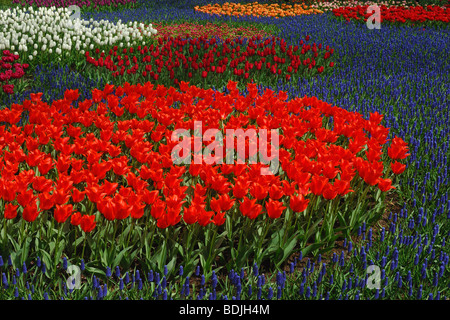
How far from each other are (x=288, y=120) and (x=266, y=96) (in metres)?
0.87

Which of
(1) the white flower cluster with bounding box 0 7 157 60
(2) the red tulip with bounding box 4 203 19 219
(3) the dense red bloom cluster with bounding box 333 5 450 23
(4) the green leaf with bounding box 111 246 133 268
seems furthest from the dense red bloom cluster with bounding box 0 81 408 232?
(3) the dense red bloom cluster with bounding box 333 5 450 23

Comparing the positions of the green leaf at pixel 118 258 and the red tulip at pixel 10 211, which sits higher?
the red tulip at pixel 10 211

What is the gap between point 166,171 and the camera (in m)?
4.25

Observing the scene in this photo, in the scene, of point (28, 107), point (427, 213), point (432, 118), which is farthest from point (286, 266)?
point (432, 118)

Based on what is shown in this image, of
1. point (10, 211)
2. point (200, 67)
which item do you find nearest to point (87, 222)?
point (10, 211)

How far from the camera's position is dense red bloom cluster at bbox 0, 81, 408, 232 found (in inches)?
117

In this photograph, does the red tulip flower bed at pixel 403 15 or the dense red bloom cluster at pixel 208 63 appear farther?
the red tulip flower bed at pixel 403 15

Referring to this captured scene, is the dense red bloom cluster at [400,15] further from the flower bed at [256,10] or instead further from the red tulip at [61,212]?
the red tulip at [61,212]

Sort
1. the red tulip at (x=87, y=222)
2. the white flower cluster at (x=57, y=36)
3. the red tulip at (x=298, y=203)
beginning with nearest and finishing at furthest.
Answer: the red tulip at (x=87, y=222) → the red tulip at (x=298, y=203) → the white flower cluster at (x=57, y=36)

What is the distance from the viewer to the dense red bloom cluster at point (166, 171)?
297 cm

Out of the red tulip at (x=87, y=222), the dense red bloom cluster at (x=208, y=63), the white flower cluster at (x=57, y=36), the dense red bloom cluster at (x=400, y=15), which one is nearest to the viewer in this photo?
the red tulip at (x=87, y=222)

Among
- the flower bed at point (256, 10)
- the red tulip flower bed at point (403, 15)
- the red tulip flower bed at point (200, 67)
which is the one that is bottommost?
the red tulip flower bed at point (200, 67)

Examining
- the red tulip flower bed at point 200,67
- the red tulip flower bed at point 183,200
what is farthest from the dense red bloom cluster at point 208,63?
the red tulip flower bed at point 183,200

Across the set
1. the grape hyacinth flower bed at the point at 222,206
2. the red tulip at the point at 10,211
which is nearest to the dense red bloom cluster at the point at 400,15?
the grape hyacinth flower bed at the point at 222,206
